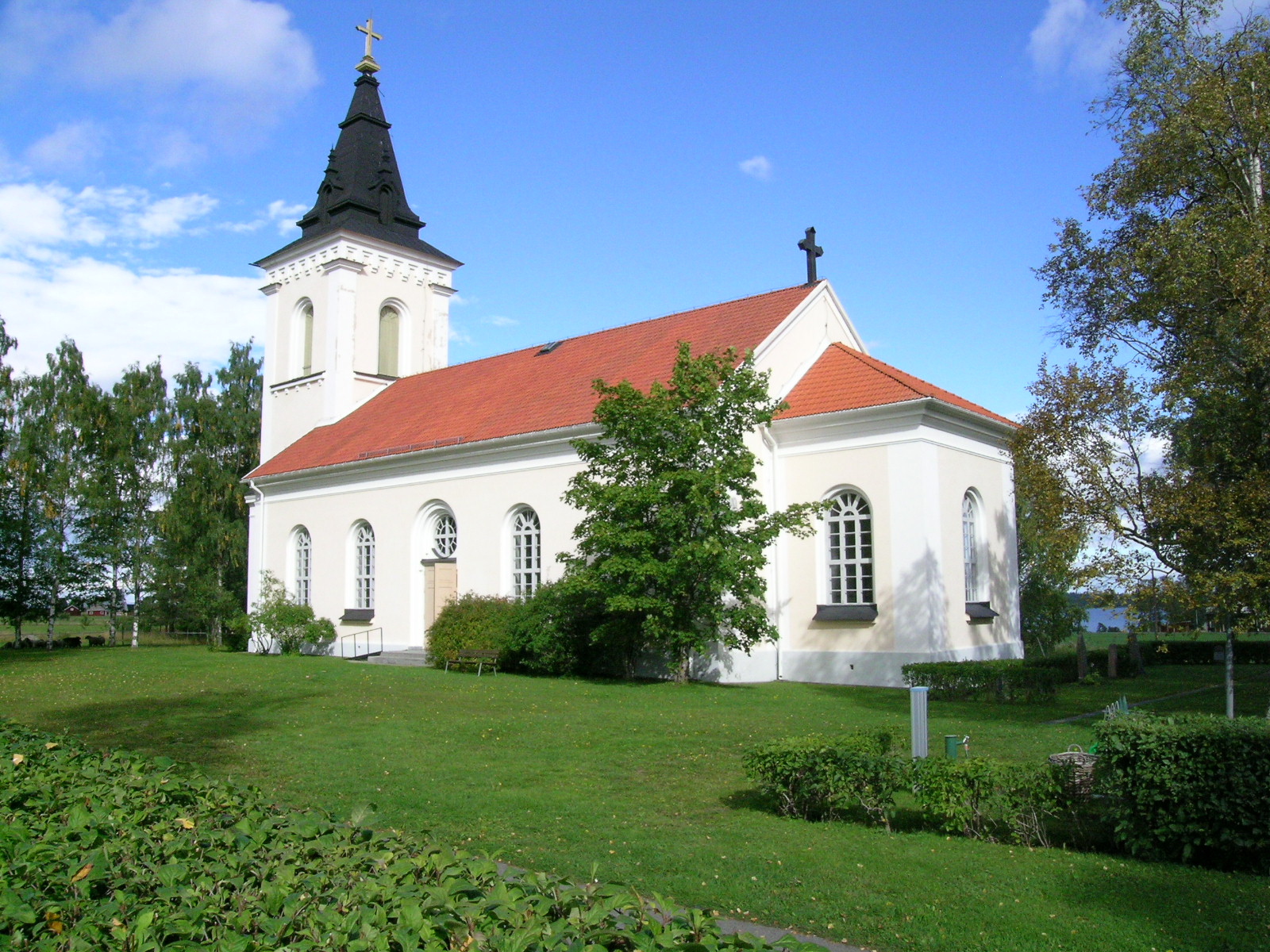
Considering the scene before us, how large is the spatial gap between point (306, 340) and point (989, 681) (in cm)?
2786

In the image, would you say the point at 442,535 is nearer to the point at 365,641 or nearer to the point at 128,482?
the point at 365,641

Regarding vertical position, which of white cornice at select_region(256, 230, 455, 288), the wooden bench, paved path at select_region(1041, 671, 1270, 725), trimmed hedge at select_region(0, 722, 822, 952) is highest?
white cornice at select_region(256, 230, 455, 288)

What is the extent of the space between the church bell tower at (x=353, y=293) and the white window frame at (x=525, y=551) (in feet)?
37.8

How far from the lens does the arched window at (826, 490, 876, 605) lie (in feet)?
70.2

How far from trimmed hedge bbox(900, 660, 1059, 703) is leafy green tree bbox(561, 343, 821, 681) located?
11.3 feet

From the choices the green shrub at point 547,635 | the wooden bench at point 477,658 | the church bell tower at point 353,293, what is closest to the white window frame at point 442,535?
the wooden bench at point 477,658

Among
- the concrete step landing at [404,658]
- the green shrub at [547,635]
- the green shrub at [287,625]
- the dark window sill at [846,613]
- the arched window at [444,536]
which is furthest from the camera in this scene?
the green shrub at [287,625]

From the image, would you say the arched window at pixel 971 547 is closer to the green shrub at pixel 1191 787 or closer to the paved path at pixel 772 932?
the green shrub at pixel 1191 787

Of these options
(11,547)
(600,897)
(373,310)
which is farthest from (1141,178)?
(11,547)

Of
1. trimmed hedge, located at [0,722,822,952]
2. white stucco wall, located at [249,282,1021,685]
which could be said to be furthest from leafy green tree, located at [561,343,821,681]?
trimmed hedge, located at [0,722,822,952]

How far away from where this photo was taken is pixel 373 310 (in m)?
34.9

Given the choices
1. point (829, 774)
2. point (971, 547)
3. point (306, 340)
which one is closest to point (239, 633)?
point (306, 340)

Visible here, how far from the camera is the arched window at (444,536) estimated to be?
27844mm

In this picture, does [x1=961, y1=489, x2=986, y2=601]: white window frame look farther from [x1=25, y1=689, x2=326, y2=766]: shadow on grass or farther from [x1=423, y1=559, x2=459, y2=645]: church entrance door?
[x1=25, y1=689, x2=326, y2=766]: shadow on grass
